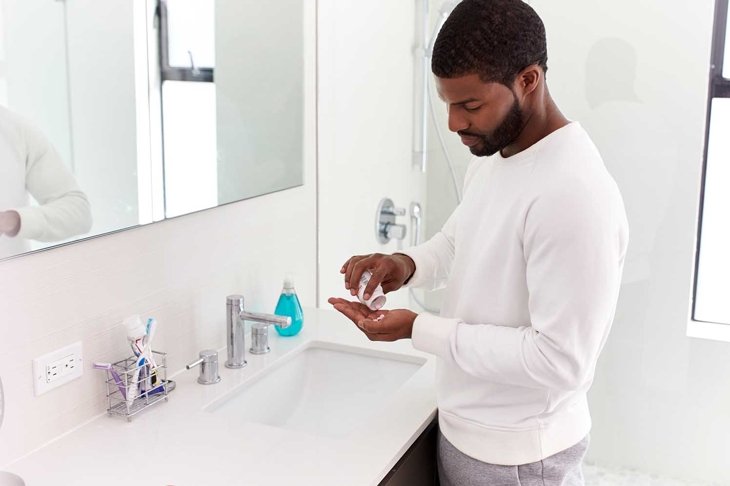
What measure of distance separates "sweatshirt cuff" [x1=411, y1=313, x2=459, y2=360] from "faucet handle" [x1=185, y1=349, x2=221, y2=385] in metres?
0.50

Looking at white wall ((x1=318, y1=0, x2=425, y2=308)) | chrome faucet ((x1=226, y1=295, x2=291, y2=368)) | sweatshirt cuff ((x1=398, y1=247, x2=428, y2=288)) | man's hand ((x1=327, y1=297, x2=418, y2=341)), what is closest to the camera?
man's hand ((x1=327, y1=297, x2=418, y2=341))

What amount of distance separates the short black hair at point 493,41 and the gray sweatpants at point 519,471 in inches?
24.5

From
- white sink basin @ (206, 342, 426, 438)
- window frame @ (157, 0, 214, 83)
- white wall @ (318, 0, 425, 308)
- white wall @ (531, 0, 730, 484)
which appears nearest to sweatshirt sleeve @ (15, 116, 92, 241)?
window frame @ (157, 0, 214, 83)

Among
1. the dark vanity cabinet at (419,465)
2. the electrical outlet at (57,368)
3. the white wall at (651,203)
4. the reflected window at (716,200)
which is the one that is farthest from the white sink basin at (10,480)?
the reflected window at (716,200)

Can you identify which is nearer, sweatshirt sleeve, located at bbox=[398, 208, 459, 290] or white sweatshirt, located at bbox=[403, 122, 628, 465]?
white sweatshirt, located at bbox=[403, 122, 628, 465]

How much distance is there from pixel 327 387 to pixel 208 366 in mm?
346

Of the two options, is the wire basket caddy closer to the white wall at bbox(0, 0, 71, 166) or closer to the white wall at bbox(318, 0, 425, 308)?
the white wall at bbox(0, 0, 71, 166)

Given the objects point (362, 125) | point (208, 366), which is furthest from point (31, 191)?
point (362, 125)

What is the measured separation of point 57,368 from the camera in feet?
4.31

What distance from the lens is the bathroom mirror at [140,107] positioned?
1.20m

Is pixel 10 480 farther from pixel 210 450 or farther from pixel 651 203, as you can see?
pixel 651 203

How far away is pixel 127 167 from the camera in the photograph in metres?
1.42

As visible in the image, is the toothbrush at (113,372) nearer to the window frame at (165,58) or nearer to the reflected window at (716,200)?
the window frame at (165,58)

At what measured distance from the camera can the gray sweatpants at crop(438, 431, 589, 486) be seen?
129 cm
